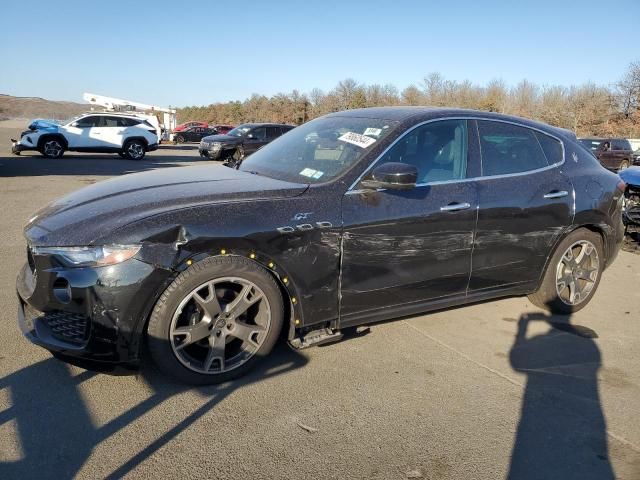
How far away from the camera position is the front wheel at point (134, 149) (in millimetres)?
20172

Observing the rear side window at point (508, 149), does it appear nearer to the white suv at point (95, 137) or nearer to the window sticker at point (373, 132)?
the window sticker at point (373, 132)

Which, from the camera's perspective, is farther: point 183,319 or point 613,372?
point 613,372

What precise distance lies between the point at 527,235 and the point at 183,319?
9.08 feet

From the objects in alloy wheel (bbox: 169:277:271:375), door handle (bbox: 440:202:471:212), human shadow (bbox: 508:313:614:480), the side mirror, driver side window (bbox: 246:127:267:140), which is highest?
driver side window (bbox: 246:127:267:140)

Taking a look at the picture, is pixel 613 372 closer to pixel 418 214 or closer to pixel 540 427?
pixel 540 427

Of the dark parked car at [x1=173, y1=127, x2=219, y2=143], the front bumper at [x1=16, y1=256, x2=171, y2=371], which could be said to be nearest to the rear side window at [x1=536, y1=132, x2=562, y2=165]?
the front bumper at [x1=16, y1=256, x2=171, y2=371]

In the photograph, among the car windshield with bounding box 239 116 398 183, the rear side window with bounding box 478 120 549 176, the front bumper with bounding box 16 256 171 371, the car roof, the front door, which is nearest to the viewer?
the front bumper with bounding box 16 256 171 371

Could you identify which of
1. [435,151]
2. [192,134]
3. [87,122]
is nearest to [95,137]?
[87,122]

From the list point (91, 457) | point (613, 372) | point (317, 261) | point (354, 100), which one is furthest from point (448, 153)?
point (354, 100)

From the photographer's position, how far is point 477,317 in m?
4.45

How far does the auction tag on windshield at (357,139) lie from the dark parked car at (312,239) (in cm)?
1

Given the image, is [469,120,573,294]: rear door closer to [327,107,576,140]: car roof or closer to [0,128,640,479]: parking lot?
[327,107,576,140]: car roof

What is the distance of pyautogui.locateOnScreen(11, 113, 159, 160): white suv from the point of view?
1859 cm

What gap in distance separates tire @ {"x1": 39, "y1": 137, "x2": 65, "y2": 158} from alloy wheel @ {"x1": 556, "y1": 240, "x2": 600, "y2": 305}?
19.1m
